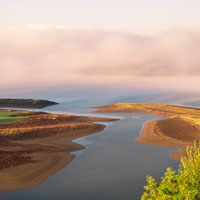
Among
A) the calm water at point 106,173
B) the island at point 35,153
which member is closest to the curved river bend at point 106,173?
the calm water at point 106,173

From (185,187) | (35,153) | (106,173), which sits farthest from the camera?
(35,153)

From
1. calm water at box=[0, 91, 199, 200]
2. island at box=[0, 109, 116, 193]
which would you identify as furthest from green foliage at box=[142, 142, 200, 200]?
island at box=[0, 109, 116, 193]

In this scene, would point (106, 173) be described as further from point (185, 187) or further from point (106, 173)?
point (185, 187)

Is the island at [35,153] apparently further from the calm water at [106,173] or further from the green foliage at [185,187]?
the green foliage at [185,187]

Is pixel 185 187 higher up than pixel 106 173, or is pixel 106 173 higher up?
pixel 185 187

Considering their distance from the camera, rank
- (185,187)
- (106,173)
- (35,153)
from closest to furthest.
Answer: (185,187)
(106,173)
(35,153)

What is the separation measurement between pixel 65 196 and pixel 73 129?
42.1 meters

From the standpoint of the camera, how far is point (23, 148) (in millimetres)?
47000

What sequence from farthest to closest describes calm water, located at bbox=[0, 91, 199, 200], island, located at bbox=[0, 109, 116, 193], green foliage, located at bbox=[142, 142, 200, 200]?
island, located at bbox=[0, 109, 116, 193], calm water, located at bbox=[0, 91, 199, 200], green foliage, located at bbox=[142, 142, 200, 200]

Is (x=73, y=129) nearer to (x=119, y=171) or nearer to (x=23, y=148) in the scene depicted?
(x=23, y=148)

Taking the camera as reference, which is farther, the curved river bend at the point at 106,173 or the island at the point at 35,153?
the island at the point at 35,153

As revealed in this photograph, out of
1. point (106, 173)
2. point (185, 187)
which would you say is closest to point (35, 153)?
point (106, 173)

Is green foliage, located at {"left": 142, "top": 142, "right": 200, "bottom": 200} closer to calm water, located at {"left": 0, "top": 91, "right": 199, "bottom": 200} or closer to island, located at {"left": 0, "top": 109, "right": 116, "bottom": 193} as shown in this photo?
calm water, located at {"left": 0, "top": 91, "right": 199, "bottom": 200}

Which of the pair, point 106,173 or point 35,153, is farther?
point 35,153
